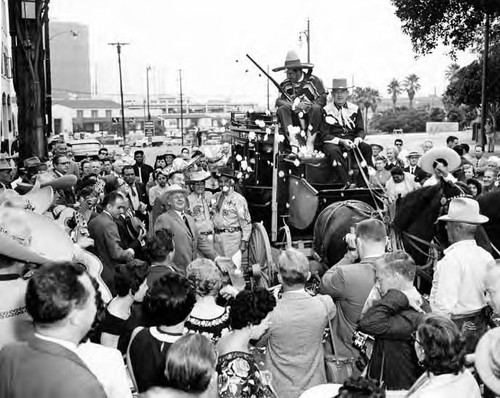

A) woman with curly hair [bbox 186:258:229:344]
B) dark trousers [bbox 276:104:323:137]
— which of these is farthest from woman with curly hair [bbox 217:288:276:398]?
dark trousers [bbox 276:104:323:137]

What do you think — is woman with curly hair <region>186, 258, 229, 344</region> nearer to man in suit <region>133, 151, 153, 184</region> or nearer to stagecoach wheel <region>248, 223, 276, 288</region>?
stagecoach wheel <region>248, 223, 276, 288</region>

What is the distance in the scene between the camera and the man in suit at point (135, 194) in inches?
409

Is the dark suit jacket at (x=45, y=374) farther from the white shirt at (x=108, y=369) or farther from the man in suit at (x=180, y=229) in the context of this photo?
the man in suit at (x=180, y=229)

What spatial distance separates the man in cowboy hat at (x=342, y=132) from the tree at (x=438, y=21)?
20136 millimetres

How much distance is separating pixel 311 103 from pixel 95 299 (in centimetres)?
702

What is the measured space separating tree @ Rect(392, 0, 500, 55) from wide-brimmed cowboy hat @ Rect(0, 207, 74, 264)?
85.1ft

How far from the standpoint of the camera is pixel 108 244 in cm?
671

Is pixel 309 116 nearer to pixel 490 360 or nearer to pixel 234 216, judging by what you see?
pixel 234 216

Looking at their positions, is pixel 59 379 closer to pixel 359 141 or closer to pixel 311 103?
pixel 359 141

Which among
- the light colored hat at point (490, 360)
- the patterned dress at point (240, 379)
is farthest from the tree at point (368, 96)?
the light colored hat at point (490, 360)

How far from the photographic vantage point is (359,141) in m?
8.95

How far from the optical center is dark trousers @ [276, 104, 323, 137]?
912 centimetres

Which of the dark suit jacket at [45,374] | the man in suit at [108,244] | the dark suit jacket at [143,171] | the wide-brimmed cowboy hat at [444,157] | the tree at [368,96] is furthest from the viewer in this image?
the tree at [368,96]

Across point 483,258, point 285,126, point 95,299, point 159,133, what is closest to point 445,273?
point 483,258
